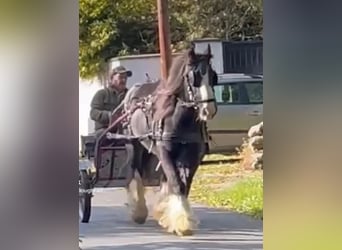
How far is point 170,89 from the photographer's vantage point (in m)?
2.15

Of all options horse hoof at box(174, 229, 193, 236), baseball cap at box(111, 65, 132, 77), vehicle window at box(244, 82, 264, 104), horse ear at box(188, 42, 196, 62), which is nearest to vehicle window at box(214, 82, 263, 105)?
vehicle window at box(244, 82, 264, 104)

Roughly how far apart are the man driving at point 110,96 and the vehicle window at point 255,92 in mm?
392

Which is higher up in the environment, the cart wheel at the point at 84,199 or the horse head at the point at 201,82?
the horse head at the point at 201,82

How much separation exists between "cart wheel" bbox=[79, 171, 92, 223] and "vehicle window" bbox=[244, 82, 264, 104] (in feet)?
1.93

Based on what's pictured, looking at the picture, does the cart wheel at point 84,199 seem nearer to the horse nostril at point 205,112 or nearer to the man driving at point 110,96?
the man driving at point 110,96

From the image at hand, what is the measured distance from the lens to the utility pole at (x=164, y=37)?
2.10 m

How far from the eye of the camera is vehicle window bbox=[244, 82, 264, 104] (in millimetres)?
2090

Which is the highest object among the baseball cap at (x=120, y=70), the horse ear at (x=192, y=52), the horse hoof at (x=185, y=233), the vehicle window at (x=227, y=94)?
the horse ear at (x=192, y=52)

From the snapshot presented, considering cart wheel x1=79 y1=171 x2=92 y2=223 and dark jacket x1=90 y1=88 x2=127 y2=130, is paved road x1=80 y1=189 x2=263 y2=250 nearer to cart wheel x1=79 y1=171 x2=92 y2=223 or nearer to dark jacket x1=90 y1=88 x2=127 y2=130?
cart wheel x1=79 y1=171 x2=92 y2=223

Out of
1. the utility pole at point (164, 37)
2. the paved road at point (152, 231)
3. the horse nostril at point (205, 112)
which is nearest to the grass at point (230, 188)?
the paved road at point (152, 231)

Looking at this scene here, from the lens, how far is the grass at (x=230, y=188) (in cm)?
209

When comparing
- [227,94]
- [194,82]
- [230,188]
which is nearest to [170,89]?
[194,82]
